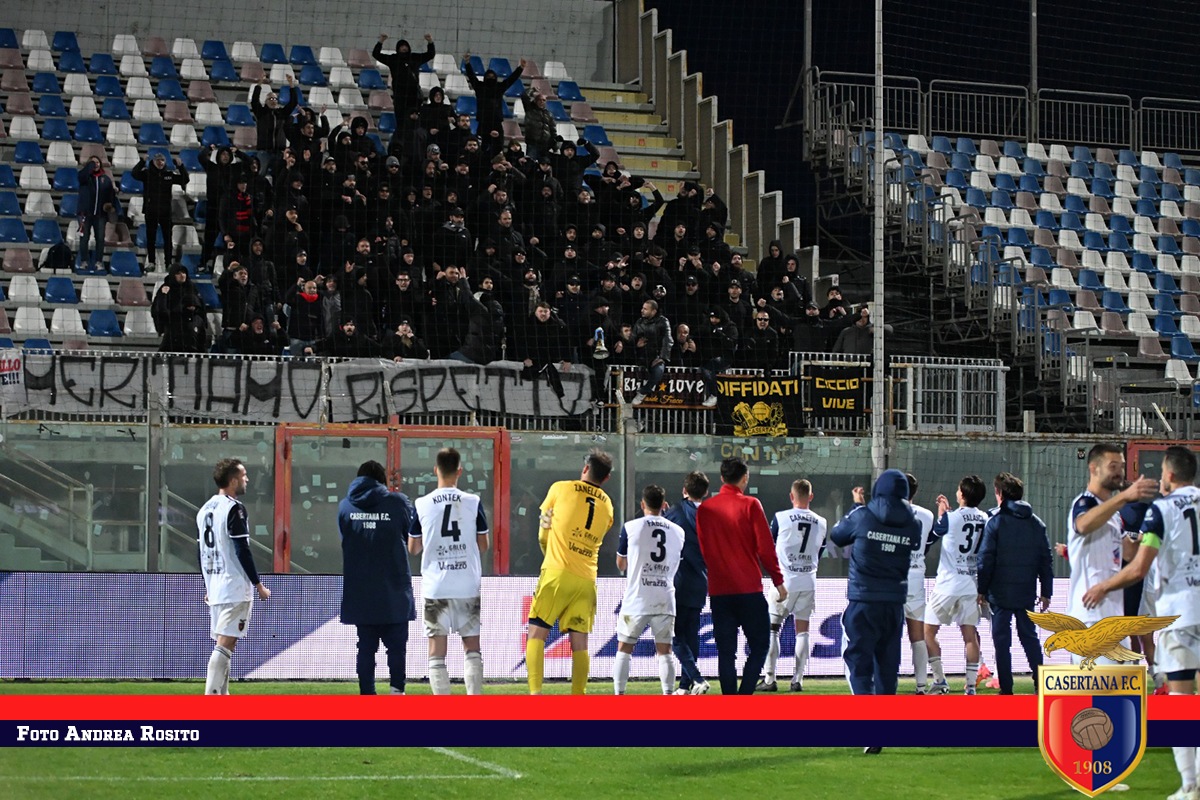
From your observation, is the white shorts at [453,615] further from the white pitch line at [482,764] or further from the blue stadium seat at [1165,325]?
the blue stadium seat at [1165,325]

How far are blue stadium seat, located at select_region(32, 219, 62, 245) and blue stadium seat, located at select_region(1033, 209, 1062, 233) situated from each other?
1508 centimetres

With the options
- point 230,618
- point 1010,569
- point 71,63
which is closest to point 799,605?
point 1010,569

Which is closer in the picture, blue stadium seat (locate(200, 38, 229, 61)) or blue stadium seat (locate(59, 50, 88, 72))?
blue stadium seat (locate(59, 50, 88, 72))

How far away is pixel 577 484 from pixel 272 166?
435 inches

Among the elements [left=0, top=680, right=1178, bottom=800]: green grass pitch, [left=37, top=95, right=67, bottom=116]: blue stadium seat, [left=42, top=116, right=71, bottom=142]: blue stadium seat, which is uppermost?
[left=37, top=95, right=67, bottom=116]: blue stadium seat

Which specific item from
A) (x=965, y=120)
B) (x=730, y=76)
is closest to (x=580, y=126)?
(x=730, y=76)

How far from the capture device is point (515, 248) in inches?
830

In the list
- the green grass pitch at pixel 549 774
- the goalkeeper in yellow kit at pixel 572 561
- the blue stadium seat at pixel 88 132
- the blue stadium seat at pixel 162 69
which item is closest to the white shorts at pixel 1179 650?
the green grass pitch at pixel 549 774

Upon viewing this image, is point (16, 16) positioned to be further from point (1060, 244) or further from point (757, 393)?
point (1060, 244)

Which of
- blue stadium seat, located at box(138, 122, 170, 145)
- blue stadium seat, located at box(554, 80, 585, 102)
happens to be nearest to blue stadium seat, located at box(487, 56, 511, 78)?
blue stadium seat, located at box(554, 80, 585, 102)

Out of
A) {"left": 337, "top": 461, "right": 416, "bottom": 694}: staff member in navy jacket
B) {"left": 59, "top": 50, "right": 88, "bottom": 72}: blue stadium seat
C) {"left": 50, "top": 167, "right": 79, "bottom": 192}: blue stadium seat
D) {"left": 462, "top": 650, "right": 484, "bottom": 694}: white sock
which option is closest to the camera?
{"left": 337, "top": 461, "right": 416, "bottom": 694}: staff member in navy jacket

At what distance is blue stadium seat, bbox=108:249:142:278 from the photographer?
879 inches

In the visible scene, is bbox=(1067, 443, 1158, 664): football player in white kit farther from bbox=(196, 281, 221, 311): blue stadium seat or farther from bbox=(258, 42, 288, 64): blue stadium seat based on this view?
bbox=(258, 42, 288, 64): blue stadium seat

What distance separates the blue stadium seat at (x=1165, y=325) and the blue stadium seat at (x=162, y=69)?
1553cm
